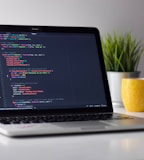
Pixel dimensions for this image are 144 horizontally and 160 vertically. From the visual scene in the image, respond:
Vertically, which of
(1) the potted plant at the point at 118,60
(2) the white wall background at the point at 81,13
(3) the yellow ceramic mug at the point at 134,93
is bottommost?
(3) the yellow ceramic mug at the point at 134,93

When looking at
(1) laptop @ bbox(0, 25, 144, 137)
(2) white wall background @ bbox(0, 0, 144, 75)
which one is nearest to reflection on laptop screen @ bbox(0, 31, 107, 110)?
(1) laptop @ bbox(0, 25, 144, 137)

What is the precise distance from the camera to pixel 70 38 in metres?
1.14

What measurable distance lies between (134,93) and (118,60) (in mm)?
149

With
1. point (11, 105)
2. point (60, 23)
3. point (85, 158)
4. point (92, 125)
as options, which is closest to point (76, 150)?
point (85, 158)

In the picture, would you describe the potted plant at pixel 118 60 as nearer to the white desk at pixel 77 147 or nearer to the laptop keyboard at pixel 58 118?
the laptop keyboard at pixel 58 118

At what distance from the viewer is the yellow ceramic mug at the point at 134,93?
1.21 metres

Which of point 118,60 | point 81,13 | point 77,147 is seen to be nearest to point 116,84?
point 118,60

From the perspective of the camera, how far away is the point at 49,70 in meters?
1.09

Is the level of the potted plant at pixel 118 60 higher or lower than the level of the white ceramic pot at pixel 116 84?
higher

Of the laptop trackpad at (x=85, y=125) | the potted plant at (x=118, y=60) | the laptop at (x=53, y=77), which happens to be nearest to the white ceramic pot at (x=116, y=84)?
the potted plant at (x=118, y=60)

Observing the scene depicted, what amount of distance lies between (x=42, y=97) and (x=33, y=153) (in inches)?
13.7

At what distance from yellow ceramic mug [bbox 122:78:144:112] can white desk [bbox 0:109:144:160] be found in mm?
331

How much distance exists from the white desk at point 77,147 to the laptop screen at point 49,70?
0.21m

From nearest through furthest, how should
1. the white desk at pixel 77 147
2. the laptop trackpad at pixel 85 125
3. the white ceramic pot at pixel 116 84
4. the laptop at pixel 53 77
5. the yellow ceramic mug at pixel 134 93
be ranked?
the white desk at pixel 77 147, the laptop trackpad at pixel 85 125, the laptop at pixel 53 77, the yellow ceramic mug at pixel 134 93, the white ceramic pot at pixel 116 84
